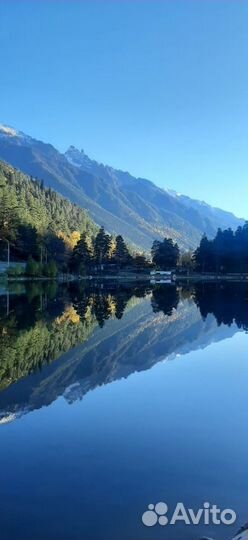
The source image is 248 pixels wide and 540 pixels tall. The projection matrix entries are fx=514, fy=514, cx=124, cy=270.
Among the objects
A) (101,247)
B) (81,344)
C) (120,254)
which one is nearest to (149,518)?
(81,344)

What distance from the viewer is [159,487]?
612 cm

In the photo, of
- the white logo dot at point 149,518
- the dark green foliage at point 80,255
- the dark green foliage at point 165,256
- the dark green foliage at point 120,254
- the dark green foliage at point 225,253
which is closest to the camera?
the white logo dot at point 149,518

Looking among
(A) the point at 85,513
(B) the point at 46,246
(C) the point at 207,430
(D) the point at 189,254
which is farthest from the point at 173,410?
(D) the point at 189,254

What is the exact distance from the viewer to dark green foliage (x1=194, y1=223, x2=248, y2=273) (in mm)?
104938

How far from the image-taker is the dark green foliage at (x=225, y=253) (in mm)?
104938

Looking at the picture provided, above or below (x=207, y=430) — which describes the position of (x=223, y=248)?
above

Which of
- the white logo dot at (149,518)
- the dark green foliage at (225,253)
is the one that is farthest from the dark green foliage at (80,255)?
the white logo dot at (149,518)

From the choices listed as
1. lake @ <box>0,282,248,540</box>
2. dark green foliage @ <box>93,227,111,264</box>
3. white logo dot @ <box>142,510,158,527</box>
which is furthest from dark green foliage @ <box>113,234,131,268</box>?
white logo dot @ <box>142,510,158,527</box>

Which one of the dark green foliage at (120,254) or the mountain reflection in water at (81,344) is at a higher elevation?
the dark green foliage at (120,254)

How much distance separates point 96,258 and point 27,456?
99.9 m

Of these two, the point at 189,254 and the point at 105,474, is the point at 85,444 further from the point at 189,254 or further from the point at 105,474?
the point at 189,254

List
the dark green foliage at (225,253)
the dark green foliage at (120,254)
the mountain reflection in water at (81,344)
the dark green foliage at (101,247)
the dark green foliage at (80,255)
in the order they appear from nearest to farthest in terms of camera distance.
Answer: the mountain reflection in water at (81,344)
the dark green foliage at (80,255)
the dark green foliage at (225,253)
the dark green foliage at (101,247)
the dark green foliage at (120,254)

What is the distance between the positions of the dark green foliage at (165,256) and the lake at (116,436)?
3891 inches

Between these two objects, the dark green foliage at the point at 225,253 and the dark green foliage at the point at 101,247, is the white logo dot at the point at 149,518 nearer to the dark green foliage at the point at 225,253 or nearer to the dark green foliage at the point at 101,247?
the dark green foliage at the point at 225,253
